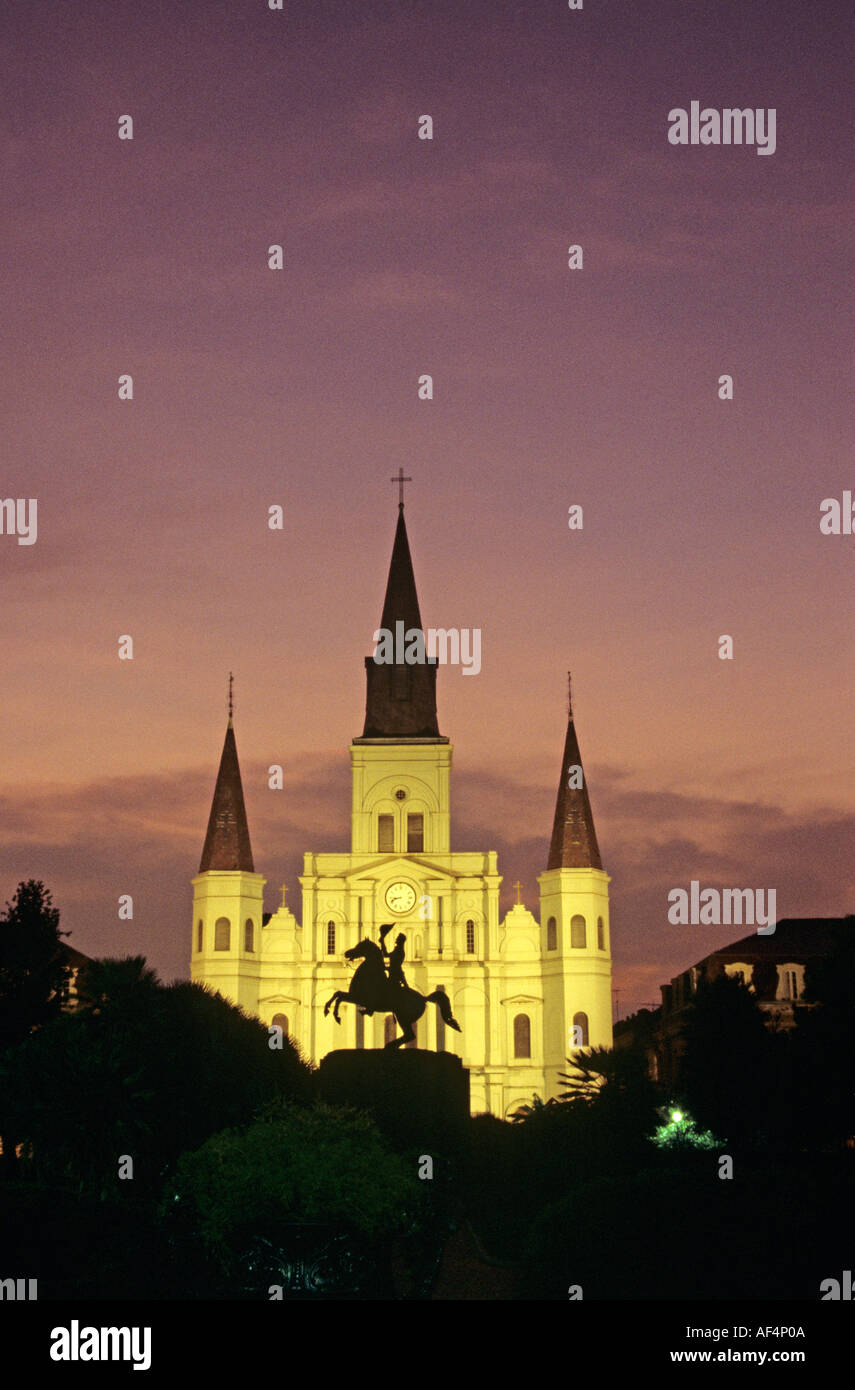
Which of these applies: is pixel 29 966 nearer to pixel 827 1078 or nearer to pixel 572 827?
pixel 827 1078

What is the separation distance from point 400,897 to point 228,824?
1102cm

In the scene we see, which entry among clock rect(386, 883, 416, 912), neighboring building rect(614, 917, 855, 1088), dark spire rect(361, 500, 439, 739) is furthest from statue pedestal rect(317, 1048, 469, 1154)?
dark spire rect(361, 500, 439, 739)

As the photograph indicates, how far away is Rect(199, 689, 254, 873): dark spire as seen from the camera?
96938 mm

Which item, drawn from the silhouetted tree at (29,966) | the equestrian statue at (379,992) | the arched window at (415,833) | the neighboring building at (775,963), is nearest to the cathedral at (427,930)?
the arched window at (415,833)

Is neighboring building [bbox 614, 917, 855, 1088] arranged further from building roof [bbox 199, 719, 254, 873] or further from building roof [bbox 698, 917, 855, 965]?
building roof [bbox 199, 719, 254, 873]

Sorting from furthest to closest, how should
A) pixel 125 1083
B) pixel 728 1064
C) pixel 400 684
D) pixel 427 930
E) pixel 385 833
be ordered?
pixel 400 684 → pixel 385 833 → pixel 427 930 → pixel 728 1064 → pixel 125 1083

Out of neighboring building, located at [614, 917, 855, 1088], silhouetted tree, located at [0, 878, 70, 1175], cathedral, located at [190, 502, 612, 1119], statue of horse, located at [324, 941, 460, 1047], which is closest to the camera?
statue of horse, located at [324, 941, 460, 1047]

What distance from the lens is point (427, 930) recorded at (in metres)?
93.9

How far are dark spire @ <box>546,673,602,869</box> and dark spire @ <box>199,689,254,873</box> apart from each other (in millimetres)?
17387

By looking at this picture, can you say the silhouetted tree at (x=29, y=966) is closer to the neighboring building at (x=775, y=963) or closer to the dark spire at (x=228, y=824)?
the neighboring building at (x=775, y=963)

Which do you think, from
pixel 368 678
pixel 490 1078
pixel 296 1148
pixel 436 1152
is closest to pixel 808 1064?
pixel 436 1152

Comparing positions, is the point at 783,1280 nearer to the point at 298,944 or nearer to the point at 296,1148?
the point at 296,1148

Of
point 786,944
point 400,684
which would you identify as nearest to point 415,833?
point 400,684
